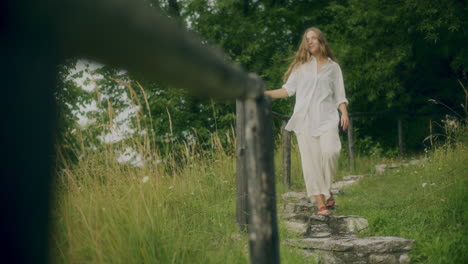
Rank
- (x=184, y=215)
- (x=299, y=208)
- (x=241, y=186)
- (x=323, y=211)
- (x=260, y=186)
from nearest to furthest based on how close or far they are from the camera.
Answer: (x=260, y=186) → (x=184, y=215) → (x=241, y=186) → (x=323, y=211) → (x=299, y=208)

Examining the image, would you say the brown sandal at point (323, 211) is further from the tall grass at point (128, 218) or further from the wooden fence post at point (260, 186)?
the wooden fence post at point (260, 186)

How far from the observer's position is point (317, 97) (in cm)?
411

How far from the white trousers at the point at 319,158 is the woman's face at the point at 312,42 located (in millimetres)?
800

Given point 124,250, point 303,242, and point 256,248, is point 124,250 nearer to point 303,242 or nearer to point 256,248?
point 256,248

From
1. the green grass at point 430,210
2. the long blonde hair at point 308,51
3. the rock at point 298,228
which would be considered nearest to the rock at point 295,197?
the green grass at point 430,210

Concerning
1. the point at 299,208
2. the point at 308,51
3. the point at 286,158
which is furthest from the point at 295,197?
the point at 308,51

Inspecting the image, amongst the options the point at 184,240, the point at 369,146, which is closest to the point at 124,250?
the point at 184,240

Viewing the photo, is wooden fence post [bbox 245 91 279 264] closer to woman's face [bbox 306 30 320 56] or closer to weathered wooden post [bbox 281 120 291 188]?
woman's face [bbox 306 30 320 56]

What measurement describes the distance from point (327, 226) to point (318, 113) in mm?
1080

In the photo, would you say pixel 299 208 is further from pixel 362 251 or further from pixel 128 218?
pixel 128 218

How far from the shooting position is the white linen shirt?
160 inches

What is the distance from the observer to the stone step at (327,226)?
11.6 feet

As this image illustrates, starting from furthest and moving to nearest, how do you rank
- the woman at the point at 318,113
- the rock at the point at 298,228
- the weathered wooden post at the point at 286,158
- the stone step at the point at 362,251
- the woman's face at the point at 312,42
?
the weathered wooden post at the point at 286,158, the woman's face at the point at 312,42, the woman at the point at 318,113, the rock at the point at 298,228, the stone step at the point at 362,251

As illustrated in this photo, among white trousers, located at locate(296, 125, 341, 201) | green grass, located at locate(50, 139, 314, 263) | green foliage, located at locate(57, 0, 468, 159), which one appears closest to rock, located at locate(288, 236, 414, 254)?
green grass, located at locate(50, 139, 314, 263)
